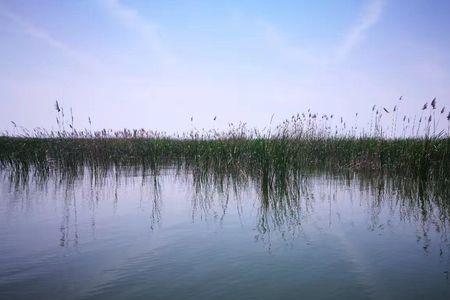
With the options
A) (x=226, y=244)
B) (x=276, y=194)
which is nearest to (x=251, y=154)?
(x=276, y=194)

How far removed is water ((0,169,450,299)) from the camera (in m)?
3.00

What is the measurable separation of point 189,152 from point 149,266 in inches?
451

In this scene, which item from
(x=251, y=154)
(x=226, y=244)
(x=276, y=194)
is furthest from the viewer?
(x=251, y=154)

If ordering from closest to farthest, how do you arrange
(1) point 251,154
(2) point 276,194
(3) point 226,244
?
(3) point 226,244 → (2) point 276,194 → (1) point 251,154

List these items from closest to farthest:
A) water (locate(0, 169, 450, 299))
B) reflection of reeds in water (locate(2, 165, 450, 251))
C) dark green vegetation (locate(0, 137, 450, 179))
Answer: water (locate(0, 169, 450, 299)) < reflection of reeds in water (locate(2, 165, 450, 251)) < dark green vegetation (locate(0, 137, 450, 179))

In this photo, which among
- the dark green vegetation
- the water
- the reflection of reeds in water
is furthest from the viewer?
the dark green vegetation

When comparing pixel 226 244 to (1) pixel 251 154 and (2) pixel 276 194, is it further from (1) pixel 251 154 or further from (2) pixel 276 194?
(1) pixel 251 154

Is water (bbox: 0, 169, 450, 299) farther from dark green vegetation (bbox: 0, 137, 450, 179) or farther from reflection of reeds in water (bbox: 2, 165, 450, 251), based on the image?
dark green vegetation (bbox: 0, 137, 450, 179)

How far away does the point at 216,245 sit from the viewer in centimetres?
416

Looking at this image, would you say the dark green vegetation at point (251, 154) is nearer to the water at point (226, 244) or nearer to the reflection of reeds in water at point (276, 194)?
the reflection of reeds in water at point (276, 194)

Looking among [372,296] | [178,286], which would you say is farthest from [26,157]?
[372,296]

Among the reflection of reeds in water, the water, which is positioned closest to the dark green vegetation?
the reflection of reeds in water

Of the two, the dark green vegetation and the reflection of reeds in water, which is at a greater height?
the dark green vegetation

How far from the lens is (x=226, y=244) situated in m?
4.19
